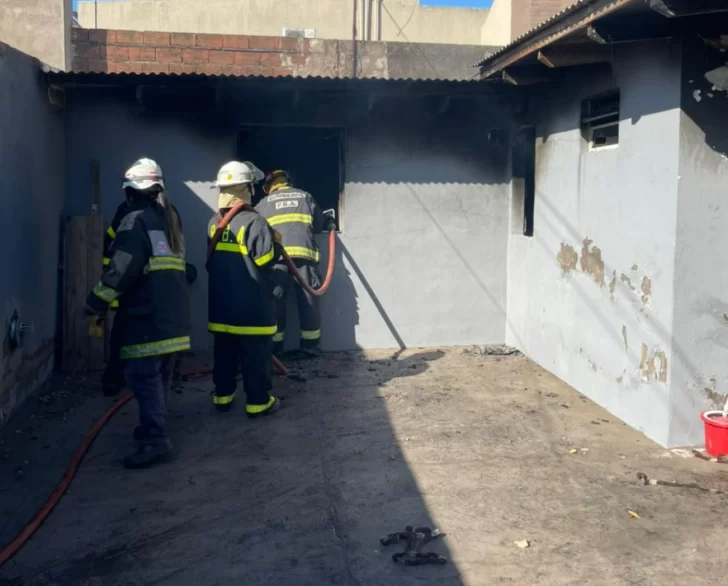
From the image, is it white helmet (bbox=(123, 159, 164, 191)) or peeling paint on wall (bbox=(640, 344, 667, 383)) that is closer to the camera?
white helmet (bbox=(123, 159, 164, 191))

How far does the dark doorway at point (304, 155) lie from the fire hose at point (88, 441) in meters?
0.98

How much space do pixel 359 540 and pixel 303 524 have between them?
38 cm

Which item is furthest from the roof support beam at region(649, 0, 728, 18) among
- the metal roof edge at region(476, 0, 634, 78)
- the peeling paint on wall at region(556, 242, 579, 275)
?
the peeling paint on wall at region(556, 242, 579, 275)

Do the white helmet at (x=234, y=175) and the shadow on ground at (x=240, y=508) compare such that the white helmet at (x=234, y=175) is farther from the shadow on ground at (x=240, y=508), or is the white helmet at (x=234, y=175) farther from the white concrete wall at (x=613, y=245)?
the white concrete wall at (x=613, y=245)

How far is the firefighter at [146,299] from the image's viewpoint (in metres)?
5.18

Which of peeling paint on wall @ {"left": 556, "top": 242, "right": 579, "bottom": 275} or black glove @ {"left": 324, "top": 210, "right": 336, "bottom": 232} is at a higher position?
black glove @ {"left": 324, "top": 210, "right": 336, "bottom": 232}

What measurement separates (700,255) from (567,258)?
74.5 inches

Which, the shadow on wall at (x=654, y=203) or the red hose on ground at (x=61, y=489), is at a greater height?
the shadow on wall at (x=654, y=203)

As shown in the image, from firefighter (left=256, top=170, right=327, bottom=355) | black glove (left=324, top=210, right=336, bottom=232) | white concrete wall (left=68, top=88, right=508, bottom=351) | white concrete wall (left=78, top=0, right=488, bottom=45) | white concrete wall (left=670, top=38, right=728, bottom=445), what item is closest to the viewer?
white concrete wall (left=670, top=38, right=728, bottom=445)

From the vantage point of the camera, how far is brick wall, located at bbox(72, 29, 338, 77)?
8945 mm

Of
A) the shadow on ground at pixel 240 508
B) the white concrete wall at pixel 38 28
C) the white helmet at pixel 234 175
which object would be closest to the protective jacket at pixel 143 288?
the shadow on ground at pixel 240 508

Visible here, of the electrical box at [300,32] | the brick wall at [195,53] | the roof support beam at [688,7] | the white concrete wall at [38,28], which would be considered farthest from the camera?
the electrical box at [300,32]

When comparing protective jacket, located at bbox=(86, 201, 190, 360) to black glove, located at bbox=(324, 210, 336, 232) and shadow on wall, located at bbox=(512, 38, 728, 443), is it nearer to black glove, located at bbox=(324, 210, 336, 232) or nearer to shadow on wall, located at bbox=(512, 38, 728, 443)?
black glove, located at bbox=(324, 210, 336, 232)

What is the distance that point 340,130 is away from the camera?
28.5 ft
